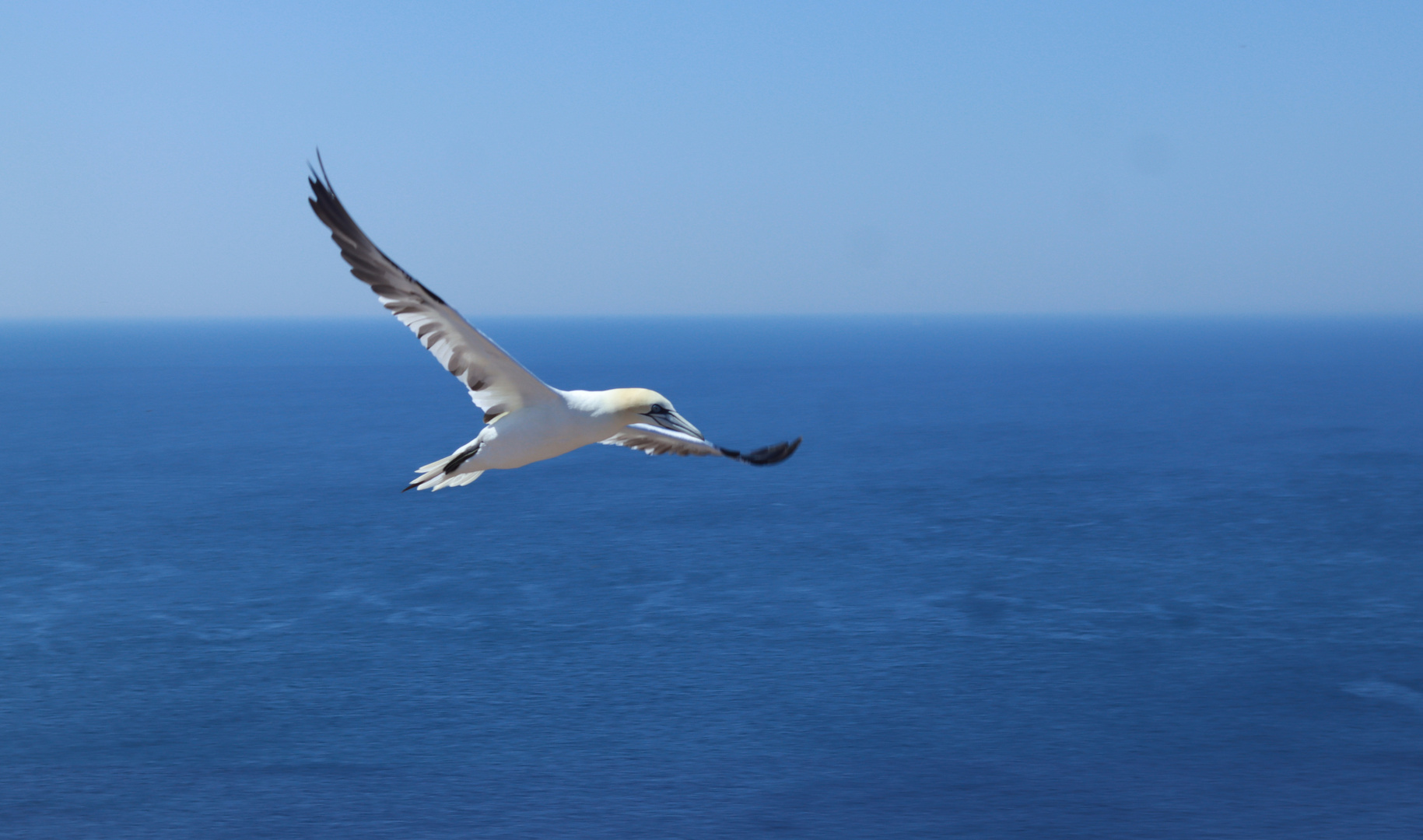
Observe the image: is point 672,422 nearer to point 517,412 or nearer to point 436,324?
point 517,412

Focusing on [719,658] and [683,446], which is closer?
[683,446]

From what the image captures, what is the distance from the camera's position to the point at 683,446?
703 inches

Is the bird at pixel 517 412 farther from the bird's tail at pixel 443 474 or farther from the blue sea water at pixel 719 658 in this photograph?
the blue sea water at pixel 719 658

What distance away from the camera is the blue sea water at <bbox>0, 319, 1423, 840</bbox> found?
74062 mm

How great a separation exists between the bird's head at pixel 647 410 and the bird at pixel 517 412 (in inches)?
0.4

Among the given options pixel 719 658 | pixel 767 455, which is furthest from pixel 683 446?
pixel 719 658

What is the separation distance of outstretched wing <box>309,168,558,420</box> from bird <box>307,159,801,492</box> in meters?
0.01

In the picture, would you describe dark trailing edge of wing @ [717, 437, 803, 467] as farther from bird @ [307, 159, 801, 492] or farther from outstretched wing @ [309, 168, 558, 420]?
outstretched wing @ [309, 168, 558, 420]

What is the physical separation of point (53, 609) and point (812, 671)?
67.5m

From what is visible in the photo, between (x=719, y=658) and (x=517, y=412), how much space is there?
261 ft

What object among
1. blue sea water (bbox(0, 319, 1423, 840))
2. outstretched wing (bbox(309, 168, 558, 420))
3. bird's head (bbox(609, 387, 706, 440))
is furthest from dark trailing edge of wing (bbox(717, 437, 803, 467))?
blue sea water (bbox(0, 319, 1423, 840))

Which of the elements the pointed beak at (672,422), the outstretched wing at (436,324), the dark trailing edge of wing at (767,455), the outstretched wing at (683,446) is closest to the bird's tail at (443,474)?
the outstretched wing at (436,324)

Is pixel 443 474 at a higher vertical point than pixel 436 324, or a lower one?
lower

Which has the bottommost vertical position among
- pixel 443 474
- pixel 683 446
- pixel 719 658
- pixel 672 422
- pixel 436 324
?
pixel 719 658
